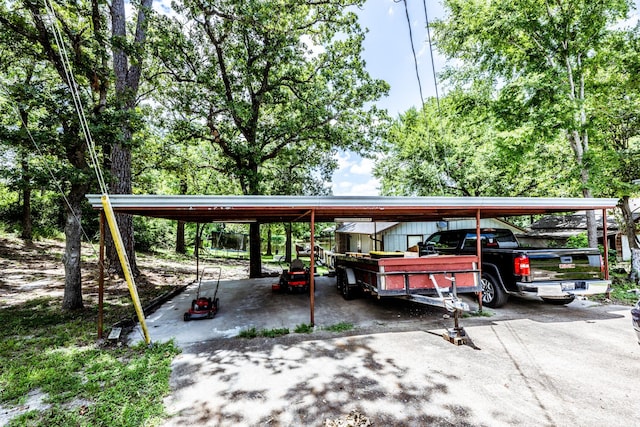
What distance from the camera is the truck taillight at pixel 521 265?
17.2 feet

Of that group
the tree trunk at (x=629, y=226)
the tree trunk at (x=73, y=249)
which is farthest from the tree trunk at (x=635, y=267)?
the tree trunk at (x=73, y=249)

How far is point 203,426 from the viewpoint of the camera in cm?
254

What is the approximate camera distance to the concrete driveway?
8.75ft

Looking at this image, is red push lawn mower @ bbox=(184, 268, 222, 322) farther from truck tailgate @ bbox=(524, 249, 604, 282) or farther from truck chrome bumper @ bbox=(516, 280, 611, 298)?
truck tailgate @ bbox=(524, 249, 604, 282)

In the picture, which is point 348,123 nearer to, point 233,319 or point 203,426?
point 233,319

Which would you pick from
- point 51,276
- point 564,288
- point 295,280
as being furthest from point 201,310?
point 564,288

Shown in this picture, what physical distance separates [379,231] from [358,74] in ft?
23.8

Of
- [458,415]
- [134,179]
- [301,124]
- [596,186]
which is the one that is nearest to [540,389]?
[458,415]

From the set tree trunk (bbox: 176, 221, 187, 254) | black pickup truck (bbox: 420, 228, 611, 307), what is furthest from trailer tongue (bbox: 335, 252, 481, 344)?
tree trunk (bbox: 176, 221, 187, 254)

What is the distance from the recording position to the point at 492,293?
6.22 meters

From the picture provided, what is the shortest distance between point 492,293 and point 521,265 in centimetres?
122

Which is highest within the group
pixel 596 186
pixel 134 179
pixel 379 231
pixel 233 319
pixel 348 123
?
pixel 348 123

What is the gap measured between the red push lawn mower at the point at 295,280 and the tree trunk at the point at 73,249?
184 inches

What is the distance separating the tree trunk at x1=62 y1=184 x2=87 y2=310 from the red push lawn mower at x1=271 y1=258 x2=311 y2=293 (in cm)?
466
